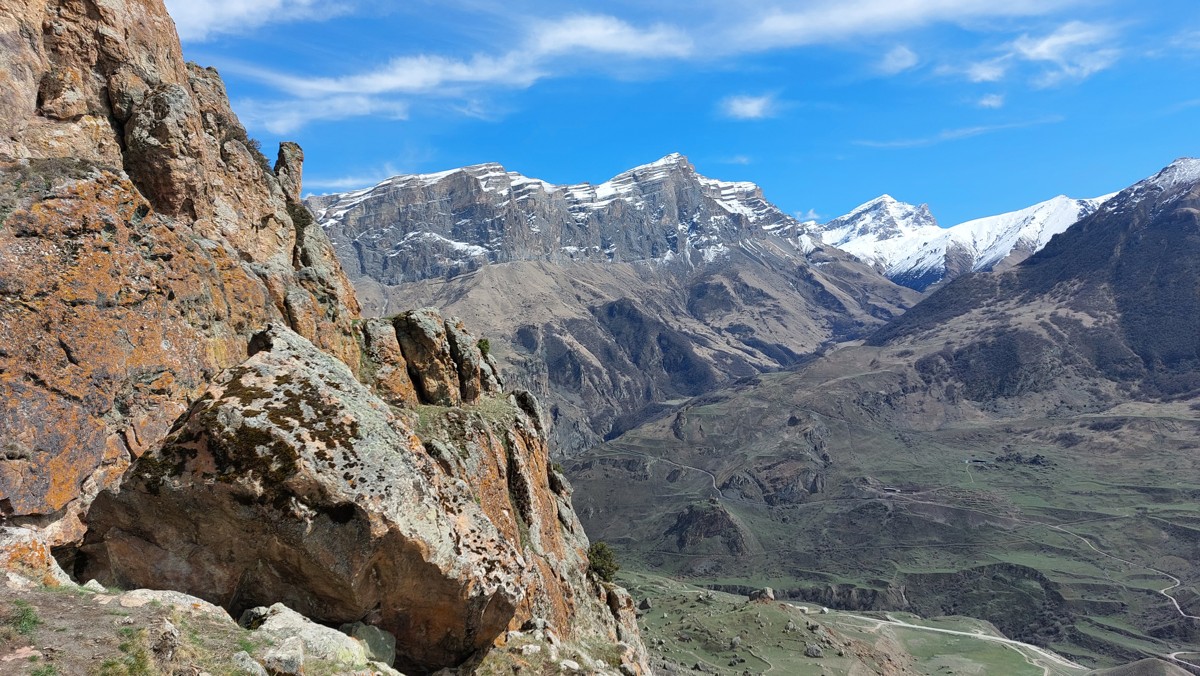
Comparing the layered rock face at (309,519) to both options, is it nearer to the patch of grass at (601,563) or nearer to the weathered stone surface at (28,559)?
the weathered stone surface at (28,559)

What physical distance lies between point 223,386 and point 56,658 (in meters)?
10.1

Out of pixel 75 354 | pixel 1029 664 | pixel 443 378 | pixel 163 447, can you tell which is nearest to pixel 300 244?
pixel 443 378

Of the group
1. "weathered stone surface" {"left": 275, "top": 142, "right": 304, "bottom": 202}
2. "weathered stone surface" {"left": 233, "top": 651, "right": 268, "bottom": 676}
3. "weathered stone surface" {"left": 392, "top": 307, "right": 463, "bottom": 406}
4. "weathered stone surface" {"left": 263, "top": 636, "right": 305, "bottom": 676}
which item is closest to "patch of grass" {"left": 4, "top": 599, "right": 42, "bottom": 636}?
"weathered stone surface" {"left": 233, "top": 651, "right": 268, "bottom": 676}

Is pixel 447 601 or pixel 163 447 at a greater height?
pixel 163 447

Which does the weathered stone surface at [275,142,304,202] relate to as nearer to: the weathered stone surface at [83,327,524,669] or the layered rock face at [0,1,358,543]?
the layered rock face at [0,1,358,543]

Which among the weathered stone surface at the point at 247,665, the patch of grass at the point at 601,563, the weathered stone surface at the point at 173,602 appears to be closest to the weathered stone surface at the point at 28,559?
the weathered stone surface at the point at 173,602

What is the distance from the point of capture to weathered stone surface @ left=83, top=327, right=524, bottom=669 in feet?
66.7

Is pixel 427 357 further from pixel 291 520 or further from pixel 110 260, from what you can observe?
pixel 291 520

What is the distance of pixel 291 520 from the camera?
803 inches

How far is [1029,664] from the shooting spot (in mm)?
179125

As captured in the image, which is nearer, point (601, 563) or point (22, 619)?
point (22, 619)

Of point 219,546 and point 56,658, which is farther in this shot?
point 219,546

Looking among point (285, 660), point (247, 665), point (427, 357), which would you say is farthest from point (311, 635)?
point (427, 357)

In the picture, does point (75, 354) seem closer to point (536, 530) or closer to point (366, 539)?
point (366, 539)
